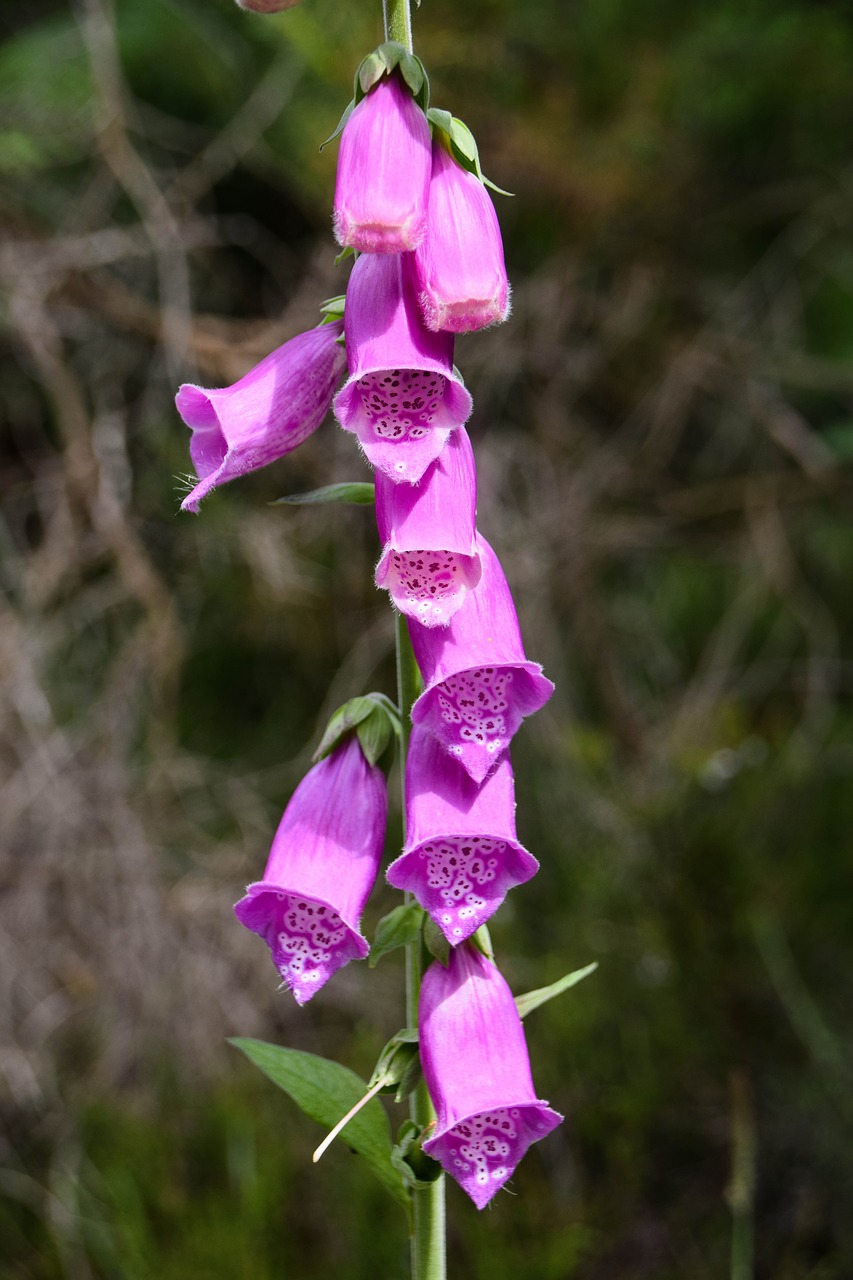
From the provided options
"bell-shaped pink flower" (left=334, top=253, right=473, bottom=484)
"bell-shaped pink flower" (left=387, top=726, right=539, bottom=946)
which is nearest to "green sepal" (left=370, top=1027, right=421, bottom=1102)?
"bell-shaped pink flower" (left=387, top=726, right=539, bottom=946)

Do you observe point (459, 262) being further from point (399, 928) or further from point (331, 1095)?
point (331, 1095)

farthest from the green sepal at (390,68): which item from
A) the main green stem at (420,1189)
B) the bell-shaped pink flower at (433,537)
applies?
the main green stem at (420,1189)

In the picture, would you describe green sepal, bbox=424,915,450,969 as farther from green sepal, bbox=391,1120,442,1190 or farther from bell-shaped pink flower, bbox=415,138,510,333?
bell-shaped pink flower, bbox=415,138,510,333

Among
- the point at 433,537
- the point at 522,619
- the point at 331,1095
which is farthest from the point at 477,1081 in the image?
the point at 522,619

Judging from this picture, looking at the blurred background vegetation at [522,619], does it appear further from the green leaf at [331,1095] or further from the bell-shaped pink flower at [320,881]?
the bell-shaped pink flower at [320,881]

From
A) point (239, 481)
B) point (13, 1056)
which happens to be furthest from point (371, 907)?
point (239, 481)

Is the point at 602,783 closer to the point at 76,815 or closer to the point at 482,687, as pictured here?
the point at 76,815
